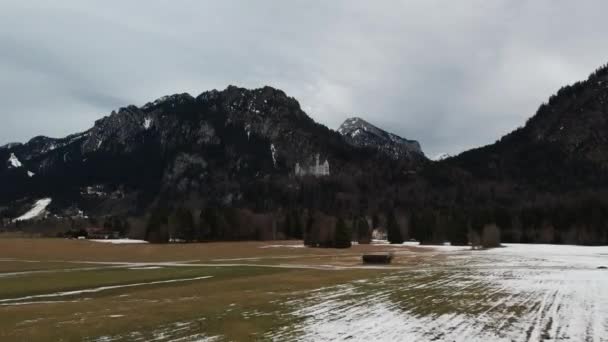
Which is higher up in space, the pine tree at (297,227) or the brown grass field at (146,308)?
the pine tree at (297,227)

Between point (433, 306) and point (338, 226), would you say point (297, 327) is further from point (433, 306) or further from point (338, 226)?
point (338, 226)

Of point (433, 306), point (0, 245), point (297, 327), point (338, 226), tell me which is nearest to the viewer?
point (297, 327)

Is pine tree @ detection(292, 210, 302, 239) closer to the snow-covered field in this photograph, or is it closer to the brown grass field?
the brown grass field

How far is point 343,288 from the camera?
33844 mm

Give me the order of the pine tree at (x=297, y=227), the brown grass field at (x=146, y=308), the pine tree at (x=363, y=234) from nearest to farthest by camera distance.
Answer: the brown grass field at (x=146, y=308) → the pine tree at (x=363, y=234) → the pine tree at (x=297, y=227)

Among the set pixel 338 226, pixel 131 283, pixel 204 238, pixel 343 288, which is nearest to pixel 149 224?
pixel 204 238

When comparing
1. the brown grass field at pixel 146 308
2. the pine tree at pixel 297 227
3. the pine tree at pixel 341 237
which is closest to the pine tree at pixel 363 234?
the pine tree at pixel 297 227

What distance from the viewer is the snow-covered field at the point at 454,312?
1802 cm

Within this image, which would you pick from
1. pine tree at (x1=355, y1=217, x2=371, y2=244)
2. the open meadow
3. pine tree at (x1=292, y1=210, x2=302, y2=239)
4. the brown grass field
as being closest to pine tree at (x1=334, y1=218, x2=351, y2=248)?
pine tree at (x1=355, y1=217, x2=371, y2=244)

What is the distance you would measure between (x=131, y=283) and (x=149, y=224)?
402 ft

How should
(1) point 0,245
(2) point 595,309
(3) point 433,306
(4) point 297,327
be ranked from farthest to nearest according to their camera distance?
1. (1) point 0,245
2. (3) point 433,306
3. (2) point 595,309
4. (4) point 297,327

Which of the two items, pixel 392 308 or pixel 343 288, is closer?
pixel 392 308

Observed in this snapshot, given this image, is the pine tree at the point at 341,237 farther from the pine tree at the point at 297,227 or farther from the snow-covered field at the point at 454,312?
the snow-covered field at the point at 454,312

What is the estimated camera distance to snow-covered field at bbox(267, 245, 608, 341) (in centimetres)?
1802
